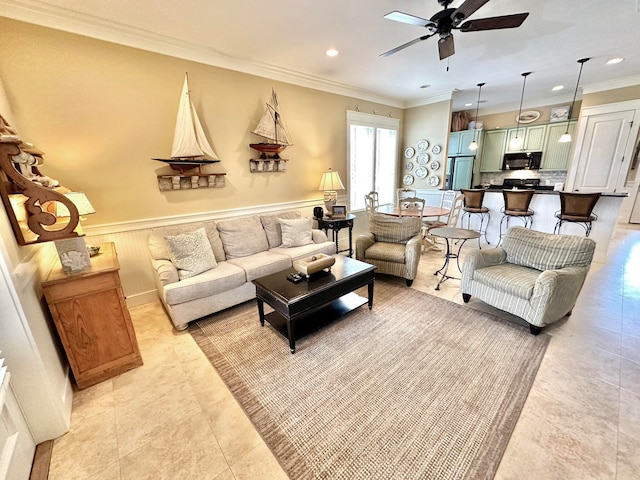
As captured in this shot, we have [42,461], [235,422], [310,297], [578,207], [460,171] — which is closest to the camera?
[42,461]

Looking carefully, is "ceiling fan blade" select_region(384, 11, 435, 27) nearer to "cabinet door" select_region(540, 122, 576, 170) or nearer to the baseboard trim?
the baseboard trim

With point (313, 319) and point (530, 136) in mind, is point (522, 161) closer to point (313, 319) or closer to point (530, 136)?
point (530, 136)

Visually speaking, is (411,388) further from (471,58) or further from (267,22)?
(471,58)

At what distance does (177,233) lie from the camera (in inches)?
110

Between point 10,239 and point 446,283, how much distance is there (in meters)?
3.90

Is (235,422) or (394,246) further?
(394,246)

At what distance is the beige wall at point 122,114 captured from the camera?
2174 millimetres

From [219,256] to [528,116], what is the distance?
782cm

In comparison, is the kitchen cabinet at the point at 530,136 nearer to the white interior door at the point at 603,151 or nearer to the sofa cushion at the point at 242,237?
the white interior door at the point at 603,151

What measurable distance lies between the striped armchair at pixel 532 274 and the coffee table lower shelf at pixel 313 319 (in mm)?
1181

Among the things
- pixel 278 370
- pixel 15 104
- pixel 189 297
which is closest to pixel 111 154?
pixel 15 104

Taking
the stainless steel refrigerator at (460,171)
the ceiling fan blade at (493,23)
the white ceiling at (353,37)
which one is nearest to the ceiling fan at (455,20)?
the ceiling fan blade at (493,23)

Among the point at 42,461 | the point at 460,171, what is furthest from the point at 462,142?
Answer: the point at 42,461

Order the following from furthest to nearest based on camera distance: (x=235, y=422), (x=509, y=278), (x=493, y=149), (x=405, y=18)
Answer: (x=493, y=149) < (x=509, y=278) < (x=405, y=18) < (x=235, y=422)
